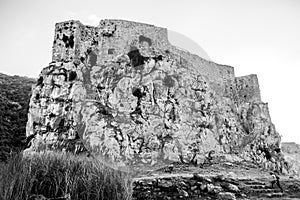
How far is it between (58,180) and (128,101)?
10.4 meters

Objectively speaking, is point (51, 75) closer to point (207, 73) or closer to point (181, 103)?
point (181, 103)

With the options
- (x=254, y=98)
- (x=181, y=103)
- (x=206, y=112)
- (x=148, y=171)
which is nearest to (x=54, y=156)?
(x=148, y=171)

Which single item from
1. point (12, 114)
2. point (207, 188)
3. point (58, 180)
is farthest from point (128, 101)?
point (58, 180)

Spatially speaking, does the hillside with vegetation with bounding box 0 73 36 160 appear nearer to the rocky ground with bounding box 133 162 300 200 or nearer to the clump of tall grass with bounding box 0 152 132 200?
the rocky ground with bounding box 133 162 300 200

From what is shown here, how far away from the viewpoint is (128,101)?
16.0m

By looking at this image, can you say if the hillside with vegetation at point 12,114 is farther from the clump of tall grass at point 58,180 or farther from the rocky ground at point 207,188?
the clump of tall grass at point 58,180

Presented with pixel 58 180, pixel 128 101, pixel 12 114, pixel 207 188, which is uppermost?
pixel 128 101

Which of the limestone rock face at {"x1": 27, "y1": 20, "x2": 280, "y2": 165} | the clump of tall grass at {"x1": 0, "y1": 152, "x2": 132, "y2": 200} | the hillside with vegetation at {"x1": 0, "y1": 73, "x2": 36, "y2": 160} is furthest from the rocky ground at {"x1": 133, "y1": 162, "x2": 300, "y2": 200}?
the hillside with vegetation at {"x1": 0, "y1": 73, "x2": 36, "y2": 160}

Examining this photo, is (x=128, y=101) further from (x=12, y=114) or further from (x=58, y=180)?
(x=58, y=180)

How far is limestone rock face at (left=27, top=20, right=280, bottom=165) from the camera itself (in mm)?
14523

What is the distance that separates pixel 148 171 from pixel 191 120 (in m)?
5.42

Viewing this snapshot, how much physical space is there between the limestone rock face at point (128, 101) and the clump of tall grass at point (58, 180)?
706cm

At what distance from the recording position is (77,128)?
14.6m

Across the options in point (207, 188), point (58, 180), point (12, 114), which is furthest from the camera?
point (12, 114)
